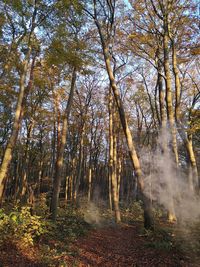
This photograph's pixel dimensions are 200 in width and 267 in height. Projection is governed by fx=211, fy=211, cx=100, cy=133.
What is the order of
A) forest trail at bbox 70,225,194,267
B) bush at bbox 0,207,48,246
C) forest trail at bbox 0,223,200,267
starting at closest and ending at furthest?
forest trail at bbox 0,223,200,267, forest trail at bbox 70,225,194,267, bush at bbox 0,207,48,246

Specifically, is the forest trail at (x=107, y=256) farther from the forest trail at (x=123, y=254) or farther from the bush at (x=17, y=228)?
the bush at (x=17, y=228)

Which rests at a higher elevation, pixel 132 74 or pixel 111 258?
pixel 132 74

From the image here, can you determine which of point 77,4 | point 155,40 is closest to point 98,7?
point 77,4

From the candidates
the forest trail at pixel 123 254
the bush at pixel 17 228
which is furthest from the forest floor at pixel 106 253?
the bush at pixel 17 228

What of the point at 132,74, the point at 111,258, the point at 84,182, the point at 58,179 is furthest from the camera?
the point at 84,182

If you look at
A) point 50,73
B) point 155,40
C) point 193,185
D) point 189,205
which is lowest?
point 189,205

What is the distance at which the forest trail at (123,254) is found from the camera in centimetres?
510

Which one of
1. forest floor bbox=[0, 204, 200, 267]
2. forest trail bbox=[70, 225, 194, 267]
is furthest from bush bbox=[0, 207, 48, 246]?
forest trail bbox=[70, 225, 194, 267]

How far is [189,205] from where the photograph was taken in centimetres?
1087

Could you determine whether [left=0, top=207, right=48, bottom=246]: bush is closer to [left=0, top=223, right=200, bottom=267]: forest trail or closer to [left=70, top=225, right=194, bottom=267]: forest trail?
[left=0, top=223, right=200, bottom=267]: forest trail

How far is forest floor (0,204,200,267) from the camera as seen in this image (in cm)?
480

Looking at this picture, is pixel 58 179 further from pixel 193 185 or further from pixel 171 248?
pixel 193 185

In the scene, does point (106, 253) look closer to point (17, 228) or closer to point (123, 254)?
point (123, 254)

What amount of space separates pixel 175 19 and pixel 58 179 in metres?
9.32
